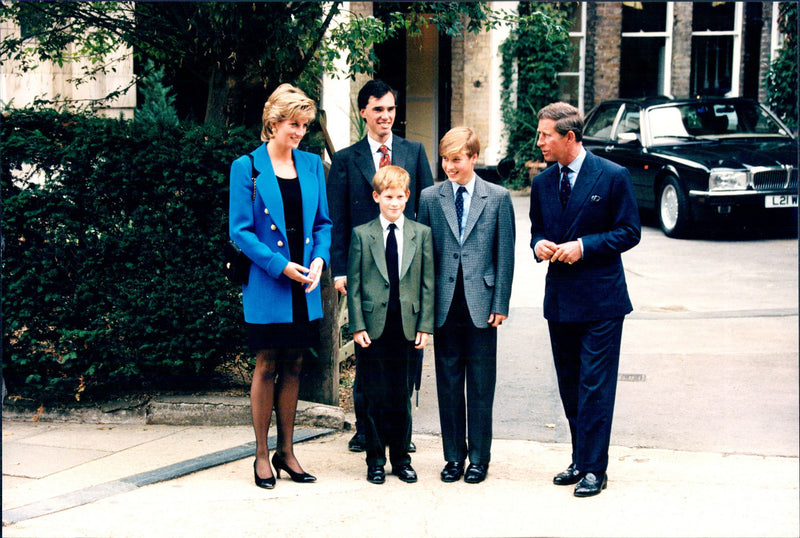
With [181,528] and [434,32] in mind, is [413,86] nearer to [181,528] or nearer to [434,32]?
[434,32]

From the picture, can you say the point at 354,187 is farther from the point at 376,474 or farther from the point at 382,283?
the point at 376,474

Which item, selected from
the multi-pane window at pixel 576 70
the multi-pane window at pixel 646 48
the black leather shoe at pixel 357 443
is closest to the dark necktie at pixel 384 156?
the black leather shoe at pixel 357 443

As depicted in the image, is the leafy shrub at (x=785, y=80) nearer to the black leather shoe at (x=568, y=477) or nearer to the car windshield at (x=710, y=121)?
the car windshield at (x=710, y=121)

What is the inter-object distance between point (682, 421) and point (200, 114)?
30.1 feet

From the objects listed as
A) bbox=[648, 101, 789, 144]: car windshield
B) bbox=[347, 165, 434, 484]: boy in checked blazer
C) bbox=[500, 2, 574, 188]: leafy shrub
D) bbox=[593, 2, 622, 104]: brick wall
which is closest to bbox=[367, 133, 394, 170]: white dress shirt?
bbox=[347, 165, 434, 484]: boy in checked blazer

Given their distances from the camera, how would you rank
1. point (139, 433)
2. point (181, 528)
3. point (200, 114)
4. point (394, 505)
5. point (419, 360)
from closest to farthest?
point (181, 528)
point (394, 505)
point (419, 360)
point (139, 433)
point (200, 114)

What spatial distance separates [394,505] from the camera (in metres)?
4.59

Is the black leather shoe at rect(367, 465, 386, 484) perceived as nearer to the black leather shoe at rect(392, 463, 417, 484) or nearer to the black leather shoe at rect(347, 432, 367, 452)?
the black leather shoe at rect(392, 463, 417, 484)

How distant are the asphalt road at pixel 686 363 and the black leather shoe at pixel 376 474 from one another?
1103mm

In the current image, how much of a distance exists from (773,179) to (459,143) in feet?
28.3

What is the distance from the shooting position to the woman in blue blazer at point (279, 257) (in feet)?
15.7

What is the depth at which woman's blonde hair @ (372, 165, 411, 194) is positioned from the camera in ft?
16.0

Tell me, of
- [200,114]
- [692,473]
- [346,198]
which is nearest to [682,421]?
[692,473]

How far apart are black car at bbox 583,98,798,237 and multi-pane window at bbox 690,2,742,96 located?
607 centimetres
